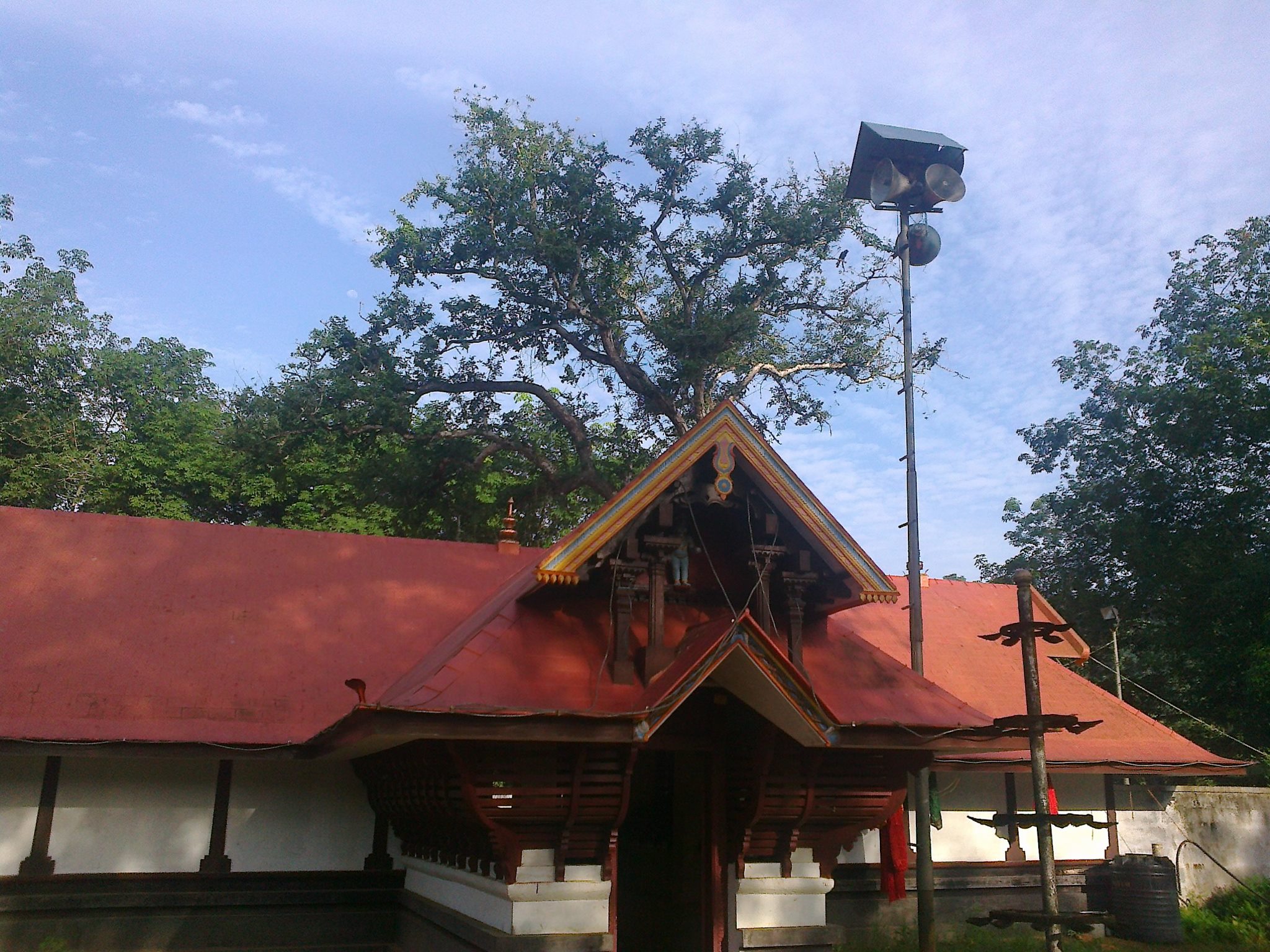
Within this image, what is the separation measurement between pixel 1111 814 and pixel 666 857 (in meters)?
6.09

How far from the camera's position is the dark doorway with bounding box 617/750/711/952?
30.2 ft

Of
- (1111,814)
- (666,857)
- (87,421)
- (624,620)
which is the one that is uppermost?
(87,421)

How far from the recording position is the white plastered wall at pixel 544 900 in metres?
7.66

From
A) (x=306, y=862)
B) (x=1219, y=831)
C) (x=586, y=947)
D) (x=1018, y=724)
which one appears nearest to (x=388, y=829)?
(x=306, y=862)

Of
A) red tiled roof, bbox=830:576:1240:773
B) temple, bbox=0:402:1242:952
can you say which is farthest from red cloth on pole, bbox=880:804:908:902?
red tiled roof, bbox=830:576:1240:773

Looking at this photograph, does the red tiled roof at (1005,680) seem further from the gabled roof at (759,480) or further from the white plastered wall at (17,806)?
the white plastered wall at (17,806)

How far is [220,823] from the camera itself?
9844 millimetres

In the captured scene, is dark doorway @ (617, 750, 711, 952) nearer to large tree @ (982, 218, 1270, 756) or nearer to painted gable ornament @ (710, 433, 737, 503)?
painted gable ornament @ (710, 433, 737, 503)

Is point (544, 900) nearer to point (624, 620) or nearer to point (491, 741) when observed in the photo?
point (491, 741)

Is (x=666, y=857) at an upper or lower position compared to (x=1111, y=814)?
lower

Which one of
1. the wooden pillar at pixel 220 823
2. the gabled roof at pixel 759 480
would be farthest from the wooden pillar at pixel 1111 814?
the wooden pillar at pixel 220 823

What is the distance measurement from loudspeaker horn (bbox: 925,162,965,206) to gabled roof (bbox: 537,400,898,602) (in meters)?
3.78

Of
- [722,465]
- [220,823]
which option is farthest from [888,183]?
[220,823]

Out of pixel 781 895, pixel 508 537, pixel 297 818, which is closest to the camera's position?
pixel 781 895
